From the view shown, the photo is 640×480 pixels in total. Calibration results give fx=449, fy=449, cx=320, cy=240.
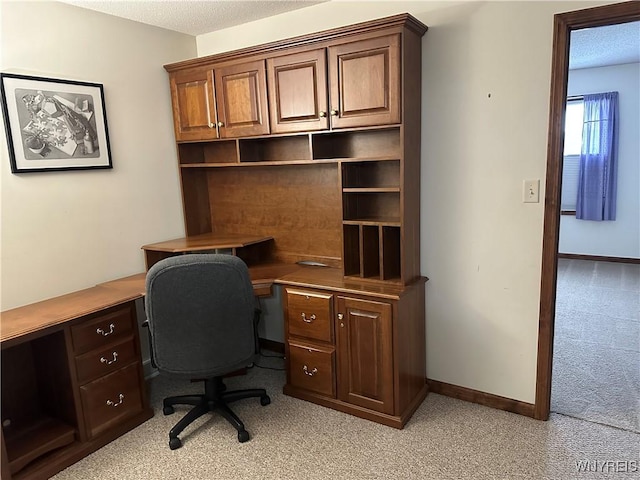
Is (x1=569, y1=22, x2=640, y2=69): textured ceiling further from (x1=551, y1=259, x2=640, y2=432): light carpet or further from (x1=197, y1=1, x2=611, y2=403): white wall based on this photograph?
(x1=551, y1=259, x2=640, y2=432): light carpet

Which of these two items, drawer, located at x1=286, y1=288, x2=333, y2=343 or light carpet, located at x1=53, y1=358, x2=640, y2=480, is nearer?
light carpet, located at x1=53, y1=358, x2=640, y2=480

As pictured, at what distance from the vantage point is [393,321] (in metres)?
2.35

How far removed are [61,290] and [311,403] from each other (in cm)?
161

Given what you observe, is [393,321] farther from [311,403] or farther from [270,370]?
[270,370]

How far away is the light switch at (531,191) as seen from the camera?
2279 mm

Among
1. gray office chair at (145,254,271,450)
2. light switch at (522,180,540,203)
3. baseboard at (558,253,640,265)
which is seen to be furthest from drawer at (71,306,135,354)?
baseboard at (558,253,640,265)

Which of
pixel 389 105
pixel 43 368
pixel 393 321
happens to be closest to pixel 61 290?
pixel 43 368

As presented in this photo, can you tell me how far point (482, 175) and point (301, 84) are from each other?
1.13m

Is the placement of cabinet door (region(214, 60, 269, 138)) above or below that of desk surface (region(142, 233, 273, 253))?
above

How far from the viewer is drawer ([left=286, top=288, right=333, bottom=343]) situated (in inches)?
101

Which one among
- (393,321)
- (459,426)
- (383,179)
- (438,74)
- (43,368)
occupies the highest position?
(438,74)

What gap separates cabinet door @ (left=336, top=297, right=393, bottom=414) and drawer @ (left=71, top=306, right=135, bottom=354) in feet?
3.85

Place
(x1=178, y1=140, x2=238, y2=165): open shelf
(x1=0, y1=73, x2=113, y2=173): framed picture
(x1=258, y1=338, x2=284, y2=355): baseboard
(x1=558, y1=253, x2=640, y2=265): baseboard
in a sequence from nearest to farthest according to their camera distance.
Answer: (x1=0, y1=73, x2=113, y2=173): framed picture < (x1=178, y1=140, x2=238, y2=165): open shelf < (x1=258, y1=338, x2=284, y2=355): baseboard < (x1=558, y1=253, x2=640, y2=265): baseboard

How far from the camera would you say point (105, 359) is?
239 centimetres
